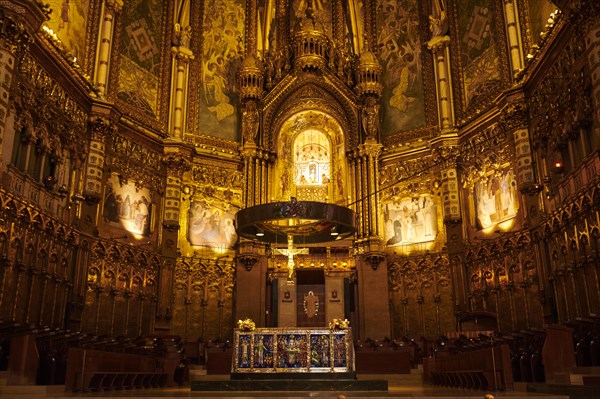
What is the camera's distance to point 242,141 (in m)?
28.1

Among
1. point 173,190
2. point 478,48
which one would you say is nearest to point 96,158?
point 173,190

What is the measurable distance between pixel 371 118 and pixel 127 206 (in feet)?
38.6

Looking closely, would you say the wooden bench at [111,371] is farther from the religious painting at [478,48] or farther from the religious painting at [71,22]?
the religious painting at [478,48]

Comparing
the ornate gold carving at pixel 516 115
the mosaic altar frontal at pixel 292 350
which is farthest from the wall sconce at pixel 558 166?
the mosaic altar frontal at pixel 292 350

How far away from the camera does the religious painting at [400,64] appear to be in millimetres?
27656

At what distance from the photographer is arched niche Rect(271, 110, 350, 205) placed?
28.1 metres

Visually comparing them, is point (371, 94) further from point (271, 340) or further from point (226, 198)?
point (271, 340)

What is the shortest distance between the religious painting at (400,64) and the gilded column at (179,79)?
31.4 feet

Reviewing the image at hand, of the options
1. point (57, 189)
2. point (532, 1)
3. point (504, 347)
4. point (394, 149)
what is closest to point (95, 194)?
point (57, 189)

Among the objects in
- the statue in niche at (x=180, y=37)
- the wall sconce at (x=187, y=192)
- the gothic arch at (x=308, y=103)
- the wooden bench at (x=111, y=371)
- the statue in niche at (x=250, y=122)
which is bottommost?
the wooden bench at (x=111, y=371)

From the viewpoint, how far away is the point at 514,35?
22172 millimetres

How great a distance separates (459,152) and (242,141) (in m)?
10.1

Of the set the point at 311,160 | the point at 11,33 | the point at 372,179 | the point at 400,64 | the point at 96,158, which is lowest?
the point at 96,158

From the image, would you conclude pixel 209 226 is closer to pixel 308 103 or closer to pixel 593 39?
pixel 308 103
